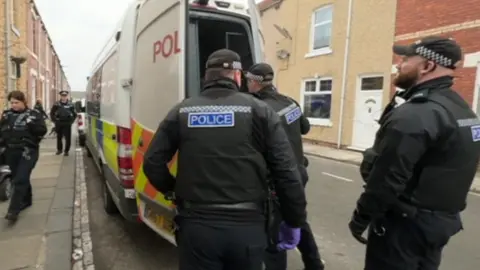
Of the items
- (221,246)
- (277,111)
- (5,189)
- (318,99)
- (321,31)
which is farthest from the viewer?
(318,99)

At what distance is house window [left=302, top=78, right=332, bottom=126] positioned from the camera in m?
15.0

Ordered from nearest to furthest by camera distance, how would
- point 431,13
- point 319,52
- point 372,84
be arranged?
point 431,13, point 372,84, point 319,52

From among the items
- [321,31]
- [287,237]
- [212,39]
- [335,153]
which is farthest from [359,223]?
[321,31]

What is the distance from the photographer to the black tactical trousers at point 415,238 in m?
2.20

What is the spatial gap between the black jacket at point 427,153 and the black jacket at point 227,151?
0.50 metres

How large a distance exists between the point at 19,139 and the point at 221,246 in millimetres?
4200

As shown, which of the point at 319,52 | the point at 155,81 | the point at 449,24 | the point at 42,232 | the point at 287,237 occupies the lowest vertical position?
the point at 42,232

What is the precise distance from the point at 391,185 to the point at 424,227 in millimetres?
320

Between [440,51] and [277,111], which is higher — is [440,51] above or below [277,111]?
above

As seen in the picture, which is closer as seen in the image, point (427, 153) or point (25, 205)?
point (427, 153)

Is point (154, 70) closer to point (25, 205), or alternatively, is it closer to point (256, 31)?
point (256, 31)

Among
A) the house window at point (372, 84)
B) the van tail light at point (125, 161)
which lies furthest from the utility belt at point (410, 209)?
the house window at point (372, 84)

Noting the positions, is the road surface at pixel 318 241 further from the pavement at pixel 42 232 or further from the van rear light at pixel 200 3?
the van rear light at pixel 200 3

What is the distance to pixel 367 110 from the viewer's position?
42.8ft
